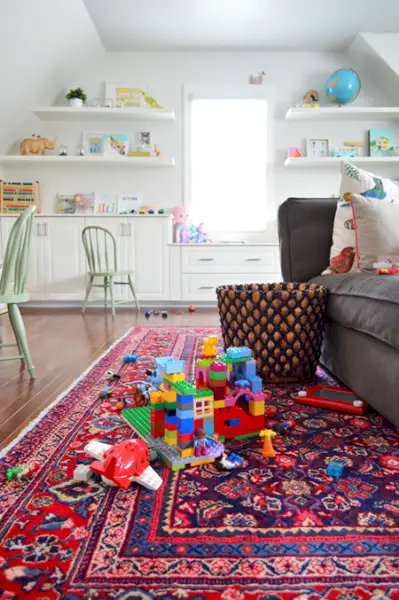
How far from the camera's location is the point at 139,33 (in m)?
4.35

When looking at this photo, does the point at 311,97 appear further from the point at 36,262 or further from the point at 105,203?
the point at 36,262

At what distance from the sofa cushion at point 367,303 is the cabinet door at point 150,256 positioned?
276cm

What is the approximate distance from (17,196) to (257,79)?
2689 mm

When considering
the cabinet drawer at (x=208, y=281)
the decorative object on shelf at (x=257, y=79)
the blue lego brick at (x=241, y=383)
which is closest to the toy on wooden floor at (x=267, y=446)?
the blue lego brick at (x=241, y=383)

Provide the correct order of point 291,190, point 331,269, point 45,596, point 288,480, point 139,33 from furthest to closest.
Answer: point 291,190
point 139,33
point 331,269
point 288,480
point 45,596

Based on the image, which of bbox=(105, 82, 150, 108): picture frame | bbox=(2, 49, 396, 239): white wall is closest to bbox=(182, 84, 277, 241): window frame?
bbox=(2, 49, 396, 239): white wall

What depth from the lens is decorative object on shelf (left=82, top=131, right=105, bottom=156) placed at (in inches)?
188

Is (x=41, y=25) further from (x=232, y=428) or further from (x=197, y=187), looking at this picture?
(x=232, y=428)

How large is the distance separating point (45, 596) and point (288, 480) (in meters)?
0.54

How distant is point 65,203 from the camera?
4.81m

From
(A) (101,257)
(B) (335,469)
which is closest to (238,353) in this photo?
(B) (335,469)

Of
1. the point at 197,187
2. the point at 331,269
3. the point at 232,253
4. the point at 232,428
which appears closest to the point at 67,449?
the point at 232,428

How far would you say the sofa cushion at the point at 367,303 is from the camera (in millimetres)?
1250

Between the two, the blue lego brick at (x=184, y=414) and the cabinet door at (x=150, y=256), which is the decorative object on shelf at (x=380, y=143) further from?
the blue lego brick at (x=184, y=414)
